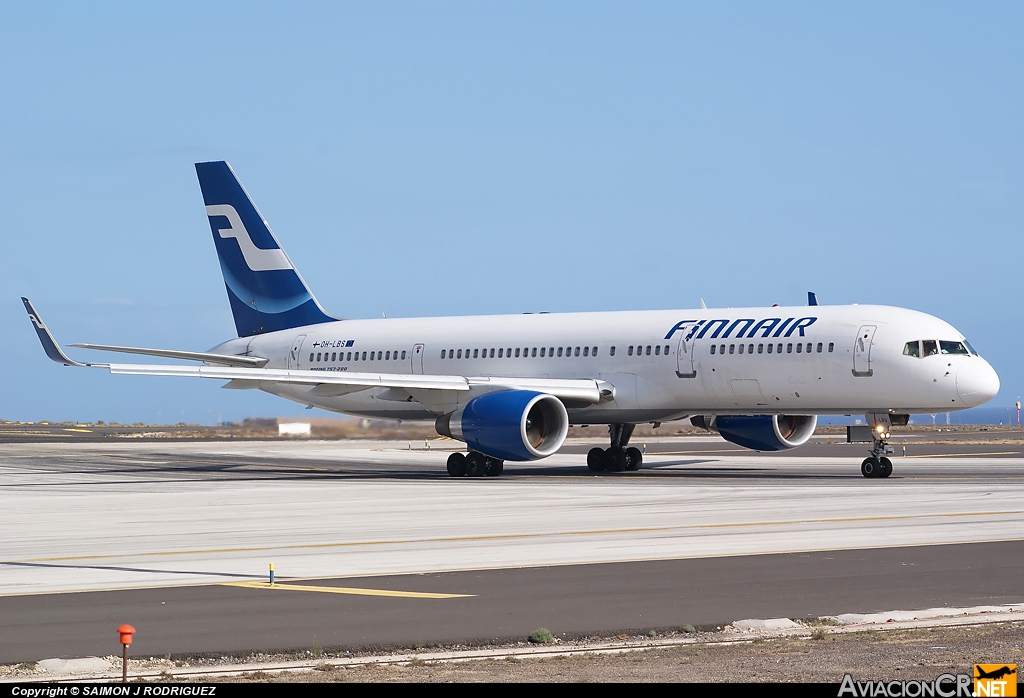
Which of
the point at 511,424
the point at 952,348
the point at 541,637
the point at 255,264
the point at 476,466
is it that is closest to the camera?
the point at 541,637

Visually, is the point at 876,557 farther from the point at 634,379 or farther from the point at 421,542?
the point at 634,379

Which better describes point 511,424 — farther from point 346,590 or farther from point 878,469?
point 346,590

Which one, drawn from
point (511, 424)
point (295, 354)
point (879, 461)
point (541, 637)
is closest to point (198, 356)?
point (295, 354)

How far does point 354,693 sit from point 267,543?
10776 millimetres

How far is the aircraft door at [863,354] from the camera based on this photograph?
3250cm

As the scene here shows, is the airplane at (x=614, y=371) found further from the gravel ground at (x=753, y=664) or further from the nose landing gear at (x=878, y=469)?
the gravel ground at (x=753, y=664)

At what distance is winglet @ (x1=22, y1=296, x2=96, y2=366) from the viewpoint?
34156 millimetres

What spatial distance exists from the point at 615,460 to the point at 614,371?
329cm

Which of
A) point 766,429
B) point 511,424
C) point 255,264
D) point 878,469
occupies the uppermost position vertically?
point 255,264

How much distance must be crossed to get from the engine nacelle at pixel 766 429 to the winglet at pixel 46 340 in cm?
1742

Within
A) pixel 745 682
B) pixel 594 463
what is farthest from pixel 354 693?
pixel 594 463

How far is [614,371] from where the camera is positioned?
1443 inches

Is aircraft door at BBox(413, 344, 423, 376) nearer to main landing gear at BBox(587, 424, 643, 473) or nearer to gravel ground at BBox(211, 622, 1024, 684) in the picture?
main landing gear at BBox(587, 424, 643, 473)

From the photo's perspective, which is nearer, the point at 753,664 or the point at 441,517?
the point at 753,664
